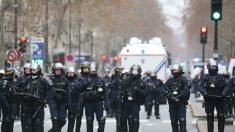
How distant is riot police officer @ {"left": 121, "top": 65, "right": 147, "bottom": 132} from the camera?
69.3 ft

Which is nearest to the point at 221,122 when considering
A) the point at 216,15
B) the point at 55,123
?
the point at 55,123

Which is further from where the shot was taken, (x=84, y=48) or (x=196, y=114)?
(x=84, y=48)

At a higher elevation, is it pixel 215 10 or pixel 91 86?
pixel 215 10

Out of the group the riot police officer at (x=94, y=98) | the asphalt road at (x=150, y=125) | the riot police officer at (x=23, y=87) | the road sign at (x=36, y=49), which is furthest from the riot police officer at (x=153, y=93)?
the road sign at (x=36, y=49)

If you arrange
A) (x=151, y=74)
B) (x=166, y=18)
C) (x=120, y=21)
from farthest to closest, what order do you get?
1. (x=166, y=18)
2. (x=120, y=21)
3. (x=151, y=74)

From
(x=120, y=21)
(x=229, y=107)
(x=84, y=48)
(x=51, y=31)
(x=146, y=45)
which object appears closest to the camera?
(x=229, y=107)

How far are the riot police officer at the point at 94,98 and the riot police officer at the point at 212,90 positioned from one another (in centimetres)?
245

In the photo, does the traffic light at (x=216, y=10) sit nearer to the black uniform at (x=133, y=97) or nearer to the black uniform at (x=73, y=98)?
the black uniform at (x=73, y=98)

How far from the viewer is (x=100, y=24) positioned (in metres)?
90.6

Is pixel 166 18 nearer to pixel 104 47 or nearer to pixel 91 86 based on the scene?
pixel 104 47

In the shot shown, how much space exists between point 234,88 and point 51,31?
61.5 m

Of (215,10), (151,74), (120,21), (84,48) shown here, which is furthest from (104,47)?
(215,10)

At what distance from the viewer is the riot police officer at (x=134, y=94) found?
2112 cm

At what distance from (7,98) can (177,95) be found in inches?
179
